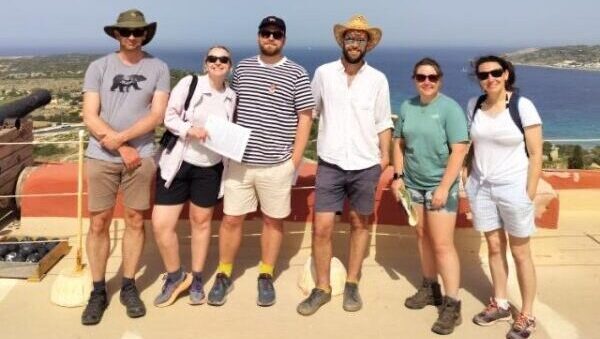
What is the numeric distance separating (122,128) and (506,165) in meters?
2.22

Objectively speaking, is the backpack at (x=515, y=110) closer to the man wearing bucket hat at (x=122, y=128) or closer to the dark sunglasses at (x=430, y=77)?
the dark sunglasses at (x=430, y=77)

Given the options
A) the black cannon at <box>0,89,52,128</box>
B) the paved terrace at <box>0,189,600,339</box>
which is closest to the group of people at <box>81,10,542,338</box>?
the paved terrace at <box>0,189,600,339</box>

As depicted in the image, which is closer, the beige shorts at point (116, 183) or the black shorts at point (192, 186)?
the beige shorts at point (116, 183)

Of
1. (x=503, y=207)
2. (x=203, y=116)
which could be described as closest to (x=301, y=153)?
(x=203, y=116)

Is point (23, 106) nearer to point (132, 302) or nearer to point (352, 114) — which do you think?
point (132, 302)

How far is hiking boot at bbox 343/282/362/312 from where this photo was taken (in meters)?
3.75

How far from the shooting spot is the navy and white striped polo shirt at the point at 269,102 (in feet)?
11.5

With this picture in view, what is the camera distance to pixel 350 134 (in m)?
3.52

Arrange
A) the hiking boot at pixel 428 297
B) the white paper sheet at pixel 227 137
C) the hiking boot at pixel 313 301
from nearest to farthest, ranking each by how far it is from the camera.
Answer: the white paper sheet at pixel 227 137 < the hiking boot at pixel 313 301 < the hiking boot at pixel 428 297

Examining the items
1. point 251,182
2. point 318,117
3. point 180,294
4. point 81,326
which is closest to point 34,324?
point 81,326

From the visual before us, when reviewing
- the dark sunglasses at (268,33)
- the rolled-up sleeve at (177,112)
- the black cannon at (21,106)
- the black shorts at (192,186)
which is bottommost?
the black shorts at (192,186)

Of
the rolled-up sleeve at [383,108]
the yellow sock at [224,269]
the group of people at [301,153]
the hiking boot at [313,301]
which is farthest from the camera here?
the yellow sock at [224,269]

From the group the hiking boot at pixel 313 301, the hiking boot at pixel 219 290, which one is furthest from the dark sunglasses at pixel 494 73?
the hiking boot at pixel 219 290

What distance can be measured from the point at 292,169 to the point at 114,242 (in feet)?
5.99
